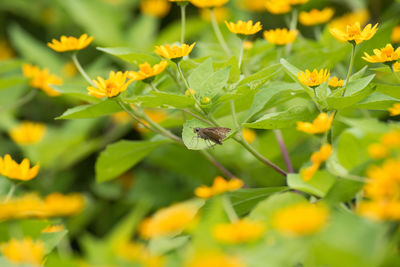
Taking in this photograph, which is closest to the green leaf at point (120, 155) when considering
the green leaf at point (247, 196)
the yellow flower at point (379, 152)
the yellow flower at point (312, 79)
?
the green leaf at point (247, 196)

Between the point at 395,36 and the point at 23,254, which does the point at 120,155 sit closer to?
the point at 23,254

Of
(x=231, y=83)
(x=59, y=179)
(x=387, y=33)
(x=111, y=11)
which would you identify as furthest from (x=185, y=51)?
(x=111, y=11)

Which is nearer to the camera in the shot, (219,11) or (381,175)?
(381,175)

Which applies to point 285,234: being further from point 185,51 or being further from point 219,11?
point 219,11

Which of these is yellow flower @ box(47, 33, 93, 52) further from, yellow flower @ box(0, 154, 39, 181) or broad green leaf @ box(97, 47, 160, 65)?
yellow flower @ box(0, 154, 39, 181)

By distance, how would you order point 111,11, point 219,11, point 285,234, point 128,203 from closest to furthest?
point 285,234
point 128,203
point 219,11
point 111,11

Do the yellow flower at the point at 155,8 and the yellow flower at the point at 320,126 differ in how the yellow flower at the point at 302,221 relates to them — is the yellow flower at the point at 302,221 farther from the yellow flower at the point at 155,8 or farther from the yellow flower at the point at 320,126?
the yellow flower at the point at 155,8
